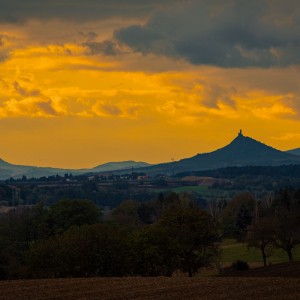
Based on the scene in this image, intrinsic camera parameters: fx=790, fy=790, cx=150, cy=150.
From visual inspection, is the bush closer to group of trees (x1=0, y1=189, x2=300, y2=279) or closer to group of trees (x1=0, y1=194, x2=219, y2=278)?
group of trees (x1=0, y1=189, x2=300, y2=279)

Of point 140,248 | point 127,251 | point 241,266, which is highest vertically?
point 140,248

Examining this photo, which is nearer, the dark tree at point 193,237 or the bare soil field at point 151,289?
the bare soil field at point 151,289

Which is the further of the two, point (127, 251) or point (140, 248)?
point (140, 248)

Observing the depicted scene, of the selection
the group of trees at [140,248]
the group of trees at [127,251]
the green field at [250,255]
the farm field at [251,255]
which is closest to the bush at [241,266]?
the group of trees at [140,248]

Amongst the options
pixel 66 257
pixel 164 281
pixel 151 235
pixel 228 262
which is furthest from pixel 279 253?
pixel 164 281

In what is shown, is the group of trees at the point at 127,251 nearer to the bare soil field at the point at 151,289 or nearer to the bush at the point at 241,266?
the bush at the point at 241,266

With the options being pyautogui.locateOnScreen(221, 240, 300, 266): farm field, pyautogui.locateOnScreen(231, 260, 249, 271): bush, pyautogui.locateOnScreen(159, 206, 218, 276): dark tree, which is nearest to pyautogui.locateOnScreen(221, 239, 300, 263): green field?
pyautogui.locateOnScreen(221, 240, 300, 266): farm field

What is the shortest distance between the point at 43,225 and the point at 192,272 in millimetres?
44457

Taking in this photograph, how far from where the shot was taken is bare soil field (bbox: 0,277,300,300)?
6222 cm

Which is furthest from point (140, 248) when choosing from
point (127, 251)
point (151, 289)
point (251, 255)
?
point (251, 255)

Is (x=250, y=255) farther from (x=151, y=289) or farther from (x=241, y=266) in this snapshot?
(x=151, y=289)

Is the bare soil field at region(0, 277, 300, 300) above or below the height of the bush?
above

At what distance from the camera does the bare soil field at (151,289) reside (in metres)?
62.2

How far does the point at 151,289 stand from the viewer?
6756 centimetres
